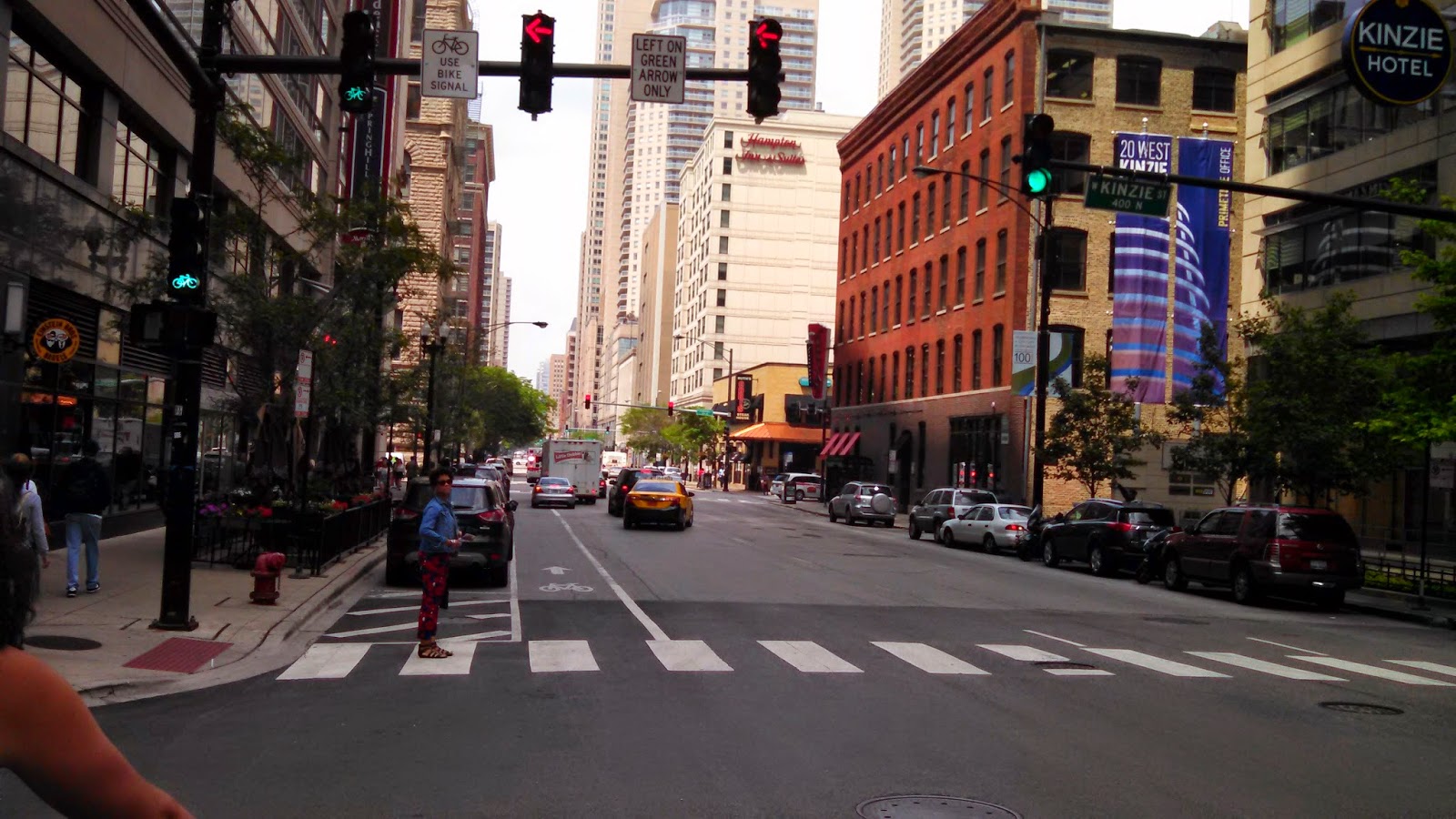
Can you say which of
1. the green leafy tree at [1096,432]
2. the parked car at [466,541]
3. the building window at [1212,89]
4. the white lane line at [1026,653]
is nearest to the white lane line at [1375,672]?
the white lane line at [1026,653]

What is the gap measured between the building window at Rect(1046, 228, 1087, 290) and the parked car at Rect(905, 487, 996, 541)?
1280 centimetres

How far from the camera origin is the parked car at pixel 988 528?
34312 millimetres

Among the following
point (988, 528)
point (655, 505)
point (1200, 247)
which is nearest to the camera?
point (988, 528)

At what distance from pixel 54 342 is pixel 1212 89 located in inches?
1829

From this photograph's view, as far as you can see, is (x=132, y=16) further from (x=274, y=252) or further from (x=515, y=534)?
(x=515, y=534)

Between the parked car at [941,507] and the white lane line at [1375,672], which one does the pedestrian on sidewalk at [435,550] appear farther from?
the parked car at [941,507]

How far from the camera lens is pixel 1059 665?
1283cm

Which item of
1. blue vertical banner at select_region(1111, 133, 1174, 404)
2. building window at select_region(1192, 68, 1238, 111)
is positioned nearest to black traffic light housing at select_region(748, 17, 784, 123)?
blue vertical banner at select_region(1111, 133, 1174, 404)

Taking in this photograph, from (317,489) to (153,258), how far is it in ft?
17.1

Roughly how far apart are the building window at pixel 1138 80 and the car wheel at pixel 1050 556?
2585 centimetres

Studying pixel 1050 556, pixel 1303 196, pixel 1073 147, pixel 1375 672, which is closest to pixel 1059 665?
pixel 1375 672

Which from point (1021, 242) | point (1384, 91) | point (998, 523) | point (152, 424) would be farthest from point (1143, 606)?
point (1021, 242)

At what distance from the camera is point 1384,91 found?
15.3m

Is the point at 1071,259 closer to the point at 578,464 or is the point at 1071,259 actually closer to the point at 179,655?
the point at 578,464
